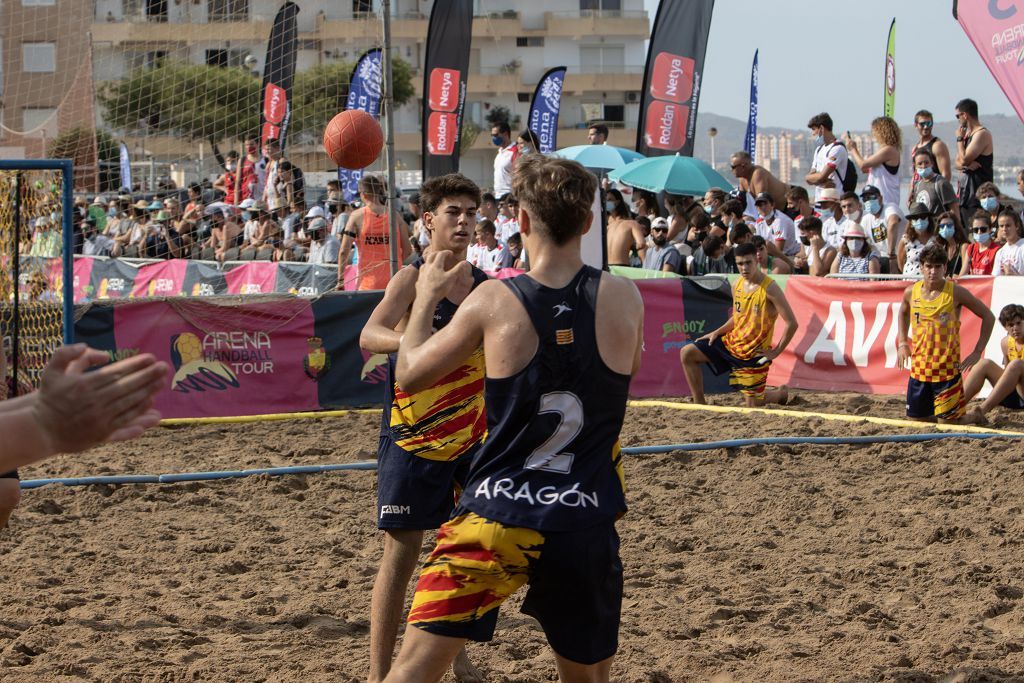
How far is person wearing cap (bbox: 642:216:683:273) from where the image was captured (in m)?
13.0

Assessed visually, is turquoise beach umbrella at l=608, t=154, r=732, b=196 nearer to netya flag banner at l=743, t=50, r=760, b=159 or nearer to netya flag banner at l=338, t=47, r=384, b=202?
netya flag banner at l=338, t=47, r=384, b=202

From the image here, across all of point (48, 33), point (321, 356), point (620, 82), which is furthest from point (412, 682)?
point (620, 82)

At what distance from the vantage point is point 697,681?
4422 millimetres

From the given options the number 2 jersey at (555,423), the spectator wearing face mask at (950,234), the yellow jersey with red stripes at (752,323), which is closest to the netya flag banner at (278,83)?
the yellow jersey with red stripes at (752,323)

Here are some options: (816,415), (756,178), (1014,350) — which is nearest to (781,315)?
(816,415)

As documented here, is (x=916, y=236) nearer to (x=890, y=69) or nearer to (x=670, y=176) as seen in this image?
(x=670, y=176)

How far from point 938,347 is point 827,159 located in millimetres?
4644

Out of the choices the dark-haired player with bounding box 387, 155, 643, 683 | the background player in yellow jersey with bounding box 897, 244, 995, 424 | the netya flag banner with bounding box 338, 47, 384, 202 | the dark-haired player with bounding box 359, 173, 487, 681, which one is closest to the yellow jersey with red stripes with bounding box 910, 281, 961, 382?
the background player in yellow jersey with bounding box 897, 244, 995, 424

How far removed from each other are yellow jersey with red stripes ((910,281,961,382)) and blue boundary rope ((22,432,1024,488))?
1.00 metres

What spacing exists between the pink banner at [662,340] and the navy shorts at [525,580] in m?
8.91

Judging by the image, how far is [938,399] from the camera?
9742mm

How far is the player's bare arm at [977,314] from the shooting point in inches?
377

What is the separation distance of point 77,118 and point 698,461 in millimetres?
19708

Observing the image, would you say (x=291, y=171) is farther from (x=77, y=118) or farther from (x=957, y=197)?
(x=77, y=118)
